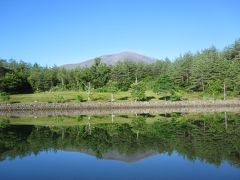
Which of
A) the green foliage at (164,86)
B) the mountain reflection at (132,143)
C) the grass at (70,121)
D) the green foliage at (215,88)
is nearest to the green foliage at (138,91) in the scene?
the green foliage at (164,86)

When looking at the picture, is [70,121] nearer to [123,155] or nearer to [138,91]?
[123,155]

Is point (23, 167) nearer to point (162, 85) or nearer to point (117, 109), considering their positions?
point (117, 109)

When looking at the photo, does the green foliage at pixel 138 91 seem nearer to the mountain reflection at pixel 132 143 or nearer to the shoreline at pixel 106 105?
the shoreline at pixel 106 105

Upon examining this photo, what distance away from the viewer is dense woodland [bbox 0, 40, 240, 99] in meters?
75.0

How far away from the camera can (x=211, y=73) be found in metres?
80.1

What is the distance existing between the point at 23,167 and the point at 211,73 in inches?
2648

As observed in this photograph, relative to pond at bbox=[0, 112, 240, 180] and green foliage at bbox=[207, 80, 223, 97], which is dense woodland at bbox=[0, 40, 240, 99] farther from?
pond at bbox=[0, 112, 240, 180]

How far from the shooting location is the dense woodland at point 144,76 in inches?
2953

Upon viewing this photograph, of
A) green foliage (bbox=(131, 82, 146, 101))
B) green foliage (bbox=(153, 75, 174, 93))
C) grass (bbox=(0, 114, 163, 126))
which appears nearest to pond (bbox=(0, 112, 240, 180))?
grass (bbox=(0, 114, 163, 126))

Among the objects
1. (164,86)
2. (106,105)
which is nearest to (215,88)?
(164,86)

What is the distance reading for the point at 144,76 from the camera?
10256cm

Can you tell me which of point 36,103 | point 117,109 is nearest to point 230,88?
point 117,109

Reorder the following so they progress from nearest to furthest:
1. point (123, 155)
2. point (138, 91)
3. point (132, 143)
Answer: point (123, 155), point (132, 143), point (138, 91)

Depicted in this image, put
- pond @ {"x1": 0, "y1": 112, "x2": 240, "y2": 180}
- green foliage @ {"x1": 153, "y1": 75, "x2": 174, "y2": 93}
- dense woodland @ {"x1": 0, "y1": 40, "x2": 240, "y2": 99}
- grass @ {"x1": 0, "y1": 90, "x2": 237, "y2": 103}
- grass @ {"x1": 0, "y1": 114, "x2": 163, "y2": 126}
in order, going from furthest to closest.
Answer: dense woodland @ {"x1": 0, "y1": 40, "x2": 240, "y2": 99}
grass @ {"x1": 0, "y1": 90, "x2": 237, "y2": 103}
green foliage @ {"x1": 153, "y1": 75, "x2": 174, "y2": 93}
grass @ {"x1": 0, "y1": 114, "x2": 163, "y2": 126}
pond @ {"x1": 0, "y1": 112, "x2": 240, "y2": 180}
